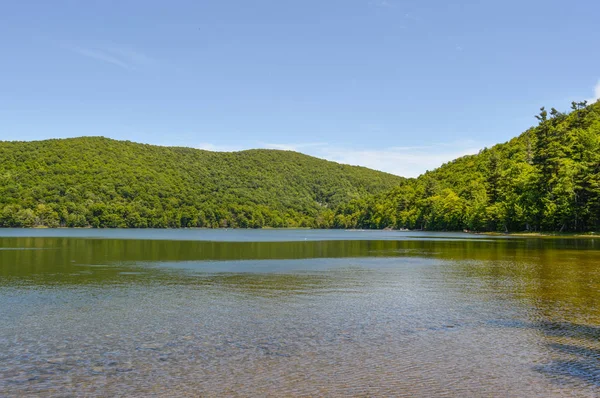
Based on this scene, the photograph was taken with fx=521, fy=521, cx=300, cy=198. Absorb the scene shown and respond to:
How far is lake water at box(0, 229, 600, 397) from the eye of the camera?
40.0ft

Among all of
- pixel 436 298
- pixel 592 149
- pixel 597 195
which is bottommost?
pixel 436 298

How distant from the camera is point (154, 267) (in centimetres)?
4241

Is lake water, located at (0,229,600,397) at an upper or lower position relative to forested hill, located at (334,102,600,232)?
lower

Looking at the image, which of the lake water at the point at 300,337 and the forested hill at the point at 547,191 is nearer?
the lake water at the point at 300,337

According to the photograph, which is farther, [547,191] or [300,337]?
[547,191]

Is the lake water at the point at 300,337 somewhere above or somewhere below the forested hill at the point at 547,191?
below

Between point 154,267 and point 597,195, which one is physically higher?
point 597,195

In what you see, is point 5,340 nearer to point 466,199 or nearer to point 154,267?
point 154,267

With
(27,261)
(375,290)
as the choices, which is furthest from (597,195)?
(27,261)

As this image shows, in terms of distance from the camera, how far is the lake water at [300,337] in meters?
12.2

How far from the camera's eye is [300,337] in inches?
666

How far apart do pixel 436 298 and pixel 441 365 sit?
12.2 meters

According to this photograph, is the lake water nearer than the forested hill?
Yes

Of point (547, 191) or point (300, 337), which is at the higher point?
point (547, 191)
